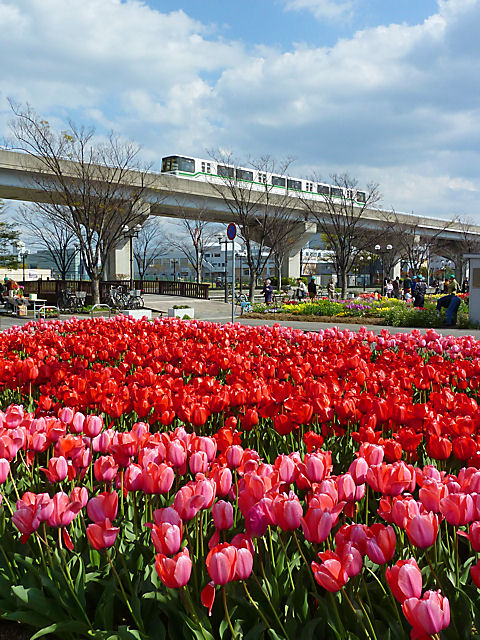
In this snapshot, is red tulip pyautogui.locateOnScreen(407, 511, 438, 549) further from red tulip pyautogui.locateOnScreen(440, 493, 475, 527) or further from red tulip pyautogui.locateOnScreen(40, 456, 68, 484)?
red tulip pyautogui.locateOnScreen(40, 456, 68, 484)

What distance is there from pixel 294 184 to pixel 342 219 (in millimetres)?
6689

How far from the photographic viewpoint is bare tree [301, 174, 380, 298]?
121 feet

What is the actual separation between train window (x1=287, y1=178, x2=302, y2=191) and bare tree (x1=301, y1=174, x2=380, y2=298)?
3.62ft

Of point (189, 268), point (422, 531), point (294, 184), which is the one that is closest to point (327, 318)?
point (422, 531)

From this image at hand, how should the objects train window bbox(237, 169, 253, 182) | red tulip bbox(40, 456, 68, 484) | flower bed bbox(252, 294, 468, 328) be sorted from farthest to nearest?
train window bbox(237, 169, 253, 182) → flower bed bbox(252, 294, 468, 328) → red tulip bbox(40, 456, 68, 484)

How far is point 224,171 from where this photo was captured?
4128cm

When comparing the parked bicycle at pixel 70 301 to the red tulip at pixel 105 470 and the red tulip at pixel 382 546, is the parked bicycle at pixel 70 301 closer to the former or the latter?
the red tulip at pixel 105 470

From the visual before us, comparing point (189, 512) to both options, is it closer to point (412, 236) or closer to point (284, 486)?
point (284, 486)

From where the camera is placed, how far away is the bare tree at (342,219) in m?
36.8

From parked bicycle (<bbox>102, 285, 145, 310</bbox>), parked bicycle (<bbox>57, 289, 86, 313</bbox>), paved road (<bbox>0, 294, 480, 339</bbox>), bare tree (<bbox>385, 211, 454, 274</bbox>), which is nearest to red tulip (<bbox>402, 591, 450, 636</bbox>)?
paved road (<bbox>0, 294, 480, 339</bbox>)

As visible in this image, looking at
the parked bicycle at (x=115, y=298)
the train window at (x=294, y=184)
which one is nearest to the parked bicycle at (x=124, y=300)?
the parked bicycle at (x=115, y=298)

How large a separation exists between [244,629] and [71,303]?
88.1 ft

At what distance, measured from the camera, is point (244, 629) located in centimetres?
167

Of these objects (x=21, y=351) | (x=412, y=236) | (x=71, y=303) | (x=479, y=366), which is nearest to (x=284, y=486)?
(x=479, y=366)
